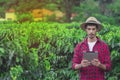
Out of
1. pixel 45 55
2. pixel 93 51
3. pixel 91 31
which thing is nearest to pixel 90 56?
pixel 93 51

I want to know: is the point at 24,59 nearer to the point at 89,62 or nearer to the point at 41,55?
the point at 41,55

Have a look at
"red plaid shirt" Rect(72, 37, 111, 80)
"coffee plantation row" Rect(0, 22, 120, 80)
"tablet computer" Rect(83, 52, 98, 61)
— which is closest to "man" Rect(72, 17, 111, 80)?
"red plaid shirt" Rect(72, 37, 111, 80)

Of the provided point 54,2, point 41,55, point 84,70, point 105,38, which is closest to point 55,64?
point 41,55

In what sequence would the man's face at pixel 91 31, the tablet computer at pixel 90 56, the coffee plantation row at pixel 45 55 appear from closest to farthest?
the tablet computer at pixel 90 56, the man's face at pixel 91 31, the coffee plantation row at pixel 45 55

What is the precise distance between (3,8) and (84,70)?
2568 cm

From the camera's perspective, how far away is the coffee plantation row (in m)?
7.38

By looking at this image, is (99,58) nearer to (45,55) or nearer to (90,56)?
(90,56)

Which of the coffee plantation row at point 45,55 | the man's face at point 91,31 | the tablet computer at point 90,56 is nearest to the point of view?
the tablet computer at point 90,56

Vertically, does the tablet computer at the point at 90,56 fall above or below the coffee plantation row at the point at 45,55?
above

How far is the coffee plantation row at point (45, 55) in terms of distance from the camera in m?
7.38

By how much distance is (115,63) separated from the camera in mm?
7531

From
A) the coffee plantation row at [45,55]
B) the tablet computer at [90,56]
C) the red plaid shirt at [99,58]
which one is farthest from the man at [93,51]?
the coffee plantation row at [45,55]

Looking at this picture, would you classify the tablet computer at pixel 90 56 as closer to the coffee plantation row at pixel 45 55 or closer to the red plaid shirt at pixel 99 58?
the red plaid shirt at pixel 99 58

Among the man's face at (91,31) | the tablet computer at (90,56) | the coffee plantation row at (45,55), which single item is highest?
the man's face at (91,31)
